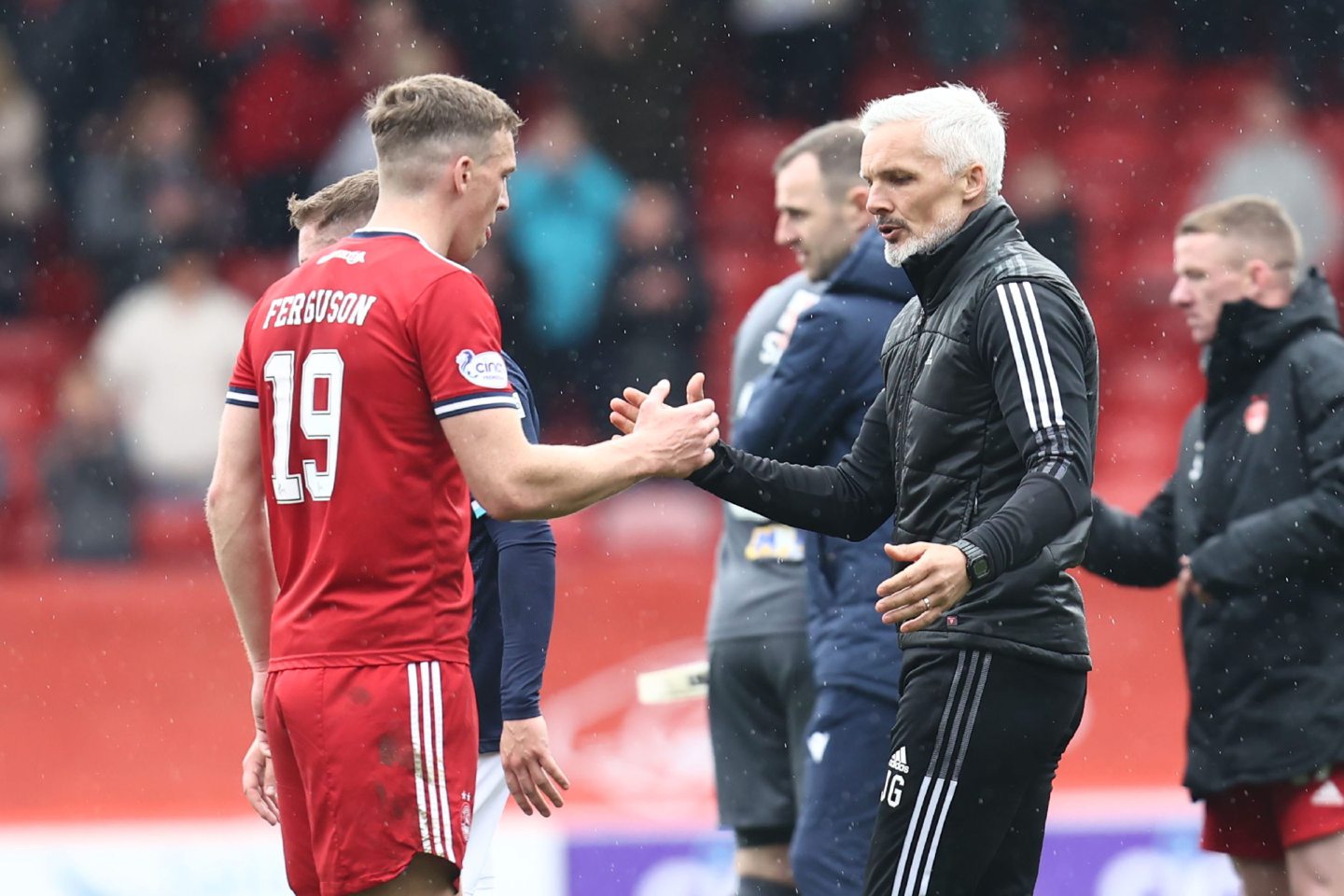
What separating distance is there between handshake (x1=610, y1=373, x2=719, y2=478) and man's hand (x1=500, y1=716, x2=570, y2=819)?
709mm

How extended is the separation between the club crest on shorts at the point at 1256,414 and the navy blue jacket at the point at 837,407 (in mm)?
1169

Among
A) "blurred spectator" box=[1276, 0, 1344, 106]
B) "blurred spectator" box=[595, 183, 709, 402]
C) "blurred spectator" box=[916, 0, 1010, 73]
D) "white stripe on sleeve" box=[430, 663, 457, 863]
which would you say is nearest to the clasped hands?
"white stripe on sleeve" box=[430, 663, 457, 863]

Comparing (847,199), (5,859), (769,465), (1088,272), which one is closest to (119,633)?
(5,859)

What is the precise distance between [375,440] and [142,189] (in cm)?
834

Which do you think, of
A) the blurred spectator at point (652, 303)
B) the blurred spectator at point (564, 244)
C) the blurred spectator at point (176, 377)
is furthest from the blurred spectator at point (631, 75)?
the blurred spectator at point (176, 377)

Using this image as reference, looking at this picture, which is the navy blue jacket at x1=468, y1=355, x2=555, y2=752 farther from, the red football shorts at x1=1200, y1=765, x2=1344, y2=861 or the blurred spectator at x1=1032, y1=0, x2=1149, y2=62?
the blurred spectator at x1=1032, y1=0, x2=1149, y2=62

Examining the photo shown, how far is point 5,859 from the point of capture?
7.37 metres

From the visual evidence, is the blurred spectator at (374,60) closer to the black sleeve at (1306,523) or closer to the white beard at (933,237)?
the black sleeve at (1306,523)

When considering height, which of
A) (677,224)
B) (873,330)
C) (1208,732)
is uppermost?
(677,224)

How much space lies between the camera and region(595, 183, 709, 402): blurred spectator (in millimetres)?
11094

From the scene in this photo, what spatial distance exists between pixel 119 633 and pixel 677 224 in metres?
4.52

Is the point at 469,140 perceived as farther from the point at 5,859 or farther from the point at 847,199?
the point at 5,859

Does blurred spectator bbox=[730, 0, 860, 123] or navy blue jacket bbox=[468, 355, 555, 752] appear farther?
blurred spectator bbox=[730, 0, 860, 123]

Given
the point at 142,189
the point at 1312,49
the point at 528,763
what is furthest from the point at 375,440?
the point at 1312,49
